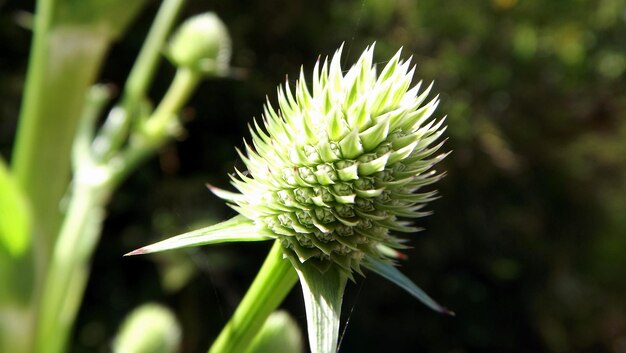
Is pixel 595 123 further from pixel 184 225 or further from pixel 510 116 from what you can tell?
pixel 184 225

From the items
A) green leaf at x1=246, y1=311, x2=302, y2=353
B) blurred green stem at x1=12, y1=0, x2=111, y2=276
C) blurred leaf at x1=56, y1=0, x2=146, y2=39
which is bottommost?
green leaf at x1=246, y1=311, x2=302, y2=353

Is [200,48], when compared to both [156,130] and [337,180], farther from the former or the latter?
[337,180]

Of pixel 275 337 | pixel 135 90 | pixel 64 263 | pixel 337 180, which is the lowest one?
pixel 275 337

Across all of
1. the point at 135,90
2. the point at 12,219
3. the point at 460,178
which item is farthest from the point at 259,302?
the point at 460,178

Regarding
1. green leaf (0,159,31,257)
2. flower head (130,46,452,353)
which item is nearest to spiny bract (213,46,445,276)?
flower head (130,46,452,353)

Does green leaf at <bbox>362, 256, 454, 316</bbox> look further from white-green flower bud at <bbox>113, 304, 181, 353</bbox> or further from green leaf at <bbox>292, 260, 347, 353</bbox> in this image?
white-green flower bud at <bbox>113, 304, 181, 353</bbox>

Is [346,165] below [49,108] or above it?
below

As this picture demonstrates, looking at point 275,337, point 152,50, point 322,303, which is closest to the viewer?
point 322,303

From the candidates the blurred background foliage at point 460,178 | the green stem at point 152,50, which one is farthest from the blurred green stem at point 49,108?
the blurred background foliage at point 460,178
